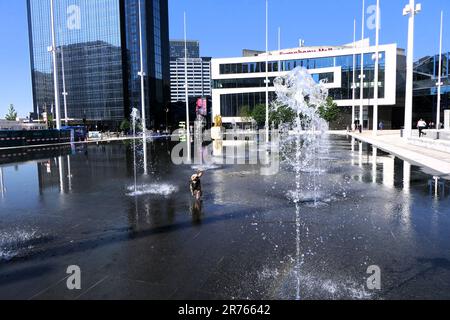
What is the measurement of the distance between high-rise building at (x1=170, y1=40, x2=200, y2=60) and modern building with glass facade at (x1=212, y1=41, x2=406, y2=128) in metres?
39.0

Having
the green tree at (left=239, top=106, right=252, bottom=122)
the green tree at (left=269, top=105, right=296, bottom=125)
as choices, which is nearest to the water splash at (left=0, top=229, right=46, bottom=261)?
the green tree at (left=269, top=105, right=296, bottom=125)

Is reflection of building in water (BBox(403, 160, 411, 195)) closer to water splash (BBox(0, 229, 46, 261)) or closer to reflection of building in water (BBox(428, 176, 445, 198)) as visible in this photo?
reflection of building in water (BBox(428, 176, 445, 198))

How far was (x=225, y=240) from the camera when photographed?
5.88 meters

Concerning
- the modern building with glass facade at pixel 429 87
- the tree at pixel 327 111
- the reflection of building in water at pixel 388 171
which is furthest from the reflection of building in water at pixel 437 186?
the modern building with glass facade at pixel 429 87

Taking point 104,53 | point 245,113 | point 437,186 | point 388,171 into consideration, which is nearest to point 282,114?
point 245,113

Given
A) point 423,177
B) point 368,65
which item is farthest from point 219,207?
point 368,65

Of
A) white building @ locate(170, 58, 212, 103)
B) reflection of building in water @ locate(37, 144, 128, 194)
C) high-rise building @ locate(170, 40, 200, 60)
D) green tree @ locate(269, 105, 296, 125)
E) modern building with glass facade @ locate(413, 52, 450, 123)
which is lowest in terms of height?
reflection of building in water @ locate(37, 144, 128, 194)

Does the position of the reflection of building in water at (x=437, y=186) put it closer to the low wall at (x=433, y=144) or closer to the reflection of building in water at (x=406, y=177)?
the reflection of building in water at (x=406, y=177)

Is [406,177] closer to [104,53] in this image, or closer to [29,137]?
[29,137]

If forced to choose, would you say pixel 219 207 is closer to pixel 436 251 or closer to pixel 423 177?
pixel 436 251

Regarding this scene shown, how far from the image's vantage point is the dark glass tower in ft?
286

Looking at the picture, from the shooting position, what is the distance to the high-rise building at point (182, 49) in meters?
114

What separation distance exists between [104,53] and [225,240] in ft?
304

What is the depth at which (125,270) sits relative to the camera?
4.72 m
